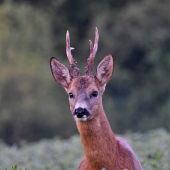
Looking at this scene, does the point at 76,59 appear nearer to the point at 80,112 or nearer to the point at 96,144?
the point at 96,144

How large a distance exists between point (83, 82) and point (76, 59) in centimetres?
1346

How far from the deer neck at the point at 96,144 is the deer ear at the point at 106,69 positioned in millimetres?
492

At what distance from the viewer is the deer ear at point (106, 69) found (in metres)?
4.72

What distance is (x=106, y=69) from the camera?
4.75m

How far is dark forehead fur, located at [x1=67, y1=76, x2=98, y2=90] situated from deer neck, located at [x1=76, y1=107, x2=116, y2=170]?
0.37 meters

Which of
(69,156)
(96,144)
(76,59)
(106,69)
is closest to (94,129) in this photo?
(96,144)

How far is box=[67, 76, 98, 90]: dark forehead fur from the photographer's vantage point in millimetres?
4547

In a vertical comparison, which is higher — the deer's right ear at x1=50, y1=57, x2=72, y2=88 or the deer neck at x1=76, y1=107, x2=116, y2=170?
the deer's right ear at x1=50, y1=57, x2=72, y2=88

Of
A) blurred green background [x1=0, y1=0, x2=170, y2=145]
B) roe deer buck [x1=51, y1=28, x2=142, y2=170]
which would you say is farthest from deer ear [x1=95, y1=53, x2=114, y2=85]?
blurred green background [x1=0, y1=0, x2=170, y2=145]

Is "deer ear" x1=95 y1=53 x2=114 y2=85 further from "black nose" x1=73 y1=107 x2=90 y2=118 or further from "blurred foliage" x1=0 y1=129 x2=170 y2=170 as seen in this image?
"blurred foliage" x1=0 y1=129 x2=170 y2=170

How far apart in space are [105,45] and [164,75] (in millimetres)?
3071

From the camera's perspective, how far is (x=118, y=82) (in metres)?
18.6

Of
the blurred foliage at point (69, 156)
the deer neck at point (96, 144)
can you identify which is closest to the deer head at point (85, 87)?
the deer neck at point (96, 144)

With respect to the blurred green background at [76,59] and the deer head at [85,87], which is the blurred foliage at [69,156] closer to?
the deer head at [85,87]
